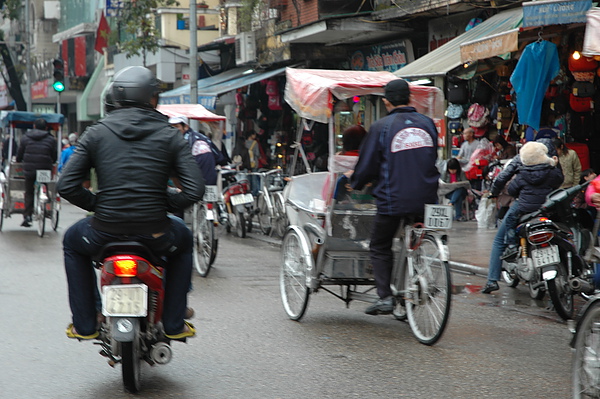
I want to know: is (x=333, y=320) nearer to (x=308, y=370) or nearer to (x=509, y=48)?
(x=308, y=370)

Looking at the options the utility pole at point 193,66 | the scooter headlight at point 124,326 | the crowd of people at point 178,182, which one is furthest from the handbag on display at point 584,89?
the utility pole at point 193,66

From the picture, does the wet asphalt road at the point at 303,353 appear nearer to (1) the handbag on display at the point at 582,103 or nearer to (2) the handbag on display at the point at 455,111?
(1) the handbag on display at the point at 582,103

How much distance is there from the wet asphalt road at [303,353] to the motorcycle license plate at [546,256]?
1.59 feet

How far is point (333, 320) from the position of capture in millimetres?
7453

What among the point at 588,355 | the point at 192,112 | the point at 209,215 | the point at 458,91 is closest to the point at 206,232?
the point at 209,215

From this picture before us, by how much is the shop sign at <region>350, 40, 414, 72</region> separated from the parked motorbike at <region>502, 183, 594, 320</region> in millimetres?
11560

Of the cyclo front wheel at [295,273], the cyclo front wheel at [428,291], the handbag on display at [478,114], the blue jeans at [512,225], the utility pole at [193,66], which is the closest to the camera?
the cyclo front wheel at [428,291]

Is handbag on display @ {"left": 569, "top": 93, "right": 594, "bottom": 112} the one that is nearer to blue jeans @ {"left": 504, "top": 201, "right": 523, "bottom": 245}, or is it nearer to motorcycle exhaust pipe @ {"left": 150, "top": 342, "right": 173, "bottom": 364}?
blue jeans @ {"left": 504, "top": 201, "right": 523, "bottom": 245}

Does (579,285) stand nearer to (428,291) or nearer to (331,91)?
(428,291)

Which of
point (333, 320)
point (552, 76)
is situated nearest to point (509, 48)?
point (552, 76)

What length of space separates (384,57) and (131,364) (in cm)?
1665

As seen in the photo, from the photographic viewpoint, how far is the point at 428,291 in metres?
6.36

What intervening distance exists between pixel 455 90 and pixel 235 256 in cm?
664

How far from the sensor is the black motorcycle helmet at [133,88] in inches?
203
